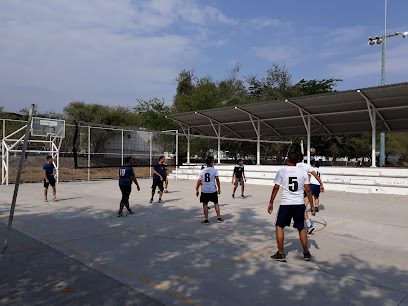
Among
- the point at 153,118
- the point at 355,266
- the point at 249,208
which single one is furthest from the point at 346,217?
the point at 153,118

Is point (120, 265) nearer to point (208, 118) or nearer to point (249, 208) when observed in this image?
point (249, 208)

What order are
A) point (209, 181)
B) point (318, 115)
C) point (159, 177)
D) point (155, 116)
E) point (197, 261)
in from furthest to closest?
point (155, 116)
point (318, 115)
point (159, 177)
point (209, 181)
point (197, 261)

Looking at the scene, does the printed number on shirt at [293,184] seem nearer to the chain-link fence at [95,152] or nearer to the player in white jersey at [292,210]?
the player in white jersey at [292,210]

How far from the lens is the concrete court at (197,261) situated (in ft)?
13.8

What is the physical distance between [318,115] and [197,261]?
64.7ft

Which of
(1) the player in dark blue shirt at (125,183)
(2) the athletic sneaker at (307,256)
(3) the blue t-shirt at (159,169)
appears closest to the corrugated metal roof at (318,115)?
(3) the blue t-shirt at (159,169)

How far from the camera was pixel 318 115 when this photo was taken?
2295 centimetres

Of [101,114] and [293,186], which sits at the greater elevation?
[101,114]

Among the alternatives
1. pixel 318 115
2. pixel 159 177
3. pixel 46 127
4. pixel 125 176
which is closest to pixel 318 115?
pixel 318 115

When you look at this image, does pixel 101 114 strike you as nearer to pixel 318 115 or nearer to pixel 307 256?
pixel 318 115

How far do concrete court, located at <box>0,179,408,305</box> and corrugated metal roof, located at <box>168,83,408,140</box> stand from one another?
1053cm

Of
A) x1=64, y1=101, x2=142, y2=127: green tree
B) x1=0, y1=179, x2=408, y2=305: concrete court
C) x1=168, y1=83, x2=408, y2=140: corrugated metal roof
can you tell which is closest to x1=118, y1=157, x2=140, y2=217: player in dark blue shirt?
x1=0, y1=179, x2=408, y2=305: concrete court

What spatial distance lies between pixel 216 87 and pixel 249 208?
40230 millimetres

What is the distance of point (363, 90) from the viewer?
17.6m
